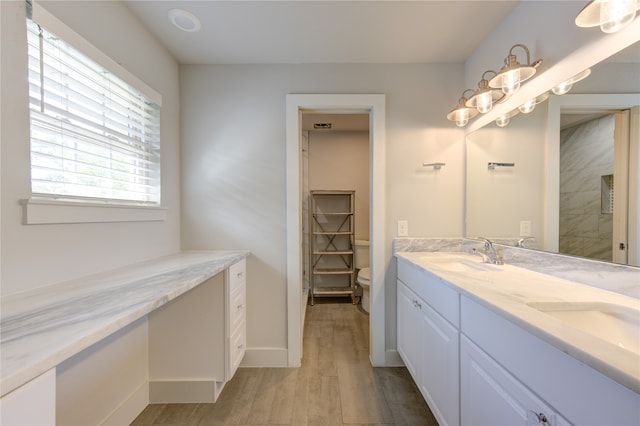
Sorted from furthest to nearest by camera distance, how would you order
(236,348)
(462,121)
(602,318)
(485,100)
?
1. (462,121)
2. (236,348)
3. (485,100)
4. (602,318)

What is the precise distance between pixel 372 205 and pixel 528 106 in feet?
3.63

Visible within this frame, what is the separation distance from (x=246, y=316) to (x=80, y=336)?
4.83 feet

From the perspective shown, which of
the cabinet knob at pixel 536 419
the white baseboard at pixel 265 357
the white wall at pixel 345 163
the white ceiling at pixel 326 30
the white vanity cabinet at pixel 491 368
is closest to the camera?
the white vanity cabinet at pixel 491 368

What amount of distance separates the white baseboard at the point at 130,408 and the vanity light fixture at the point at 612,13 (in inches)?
112

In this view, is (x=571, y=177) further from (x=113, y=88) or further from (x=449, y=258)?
(x=113, y=88)

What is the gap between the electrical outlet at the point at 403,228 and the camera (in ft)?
6.47

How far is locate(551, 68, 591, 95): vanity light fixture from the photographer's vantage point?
1090 millimetres

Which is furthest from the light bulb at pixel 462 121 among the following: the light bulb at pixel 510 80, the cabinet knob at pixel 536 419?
the cabinet knob at pixel 536 419

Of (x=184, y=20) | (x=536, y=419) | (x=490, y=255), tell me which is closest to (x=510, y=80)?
(x=490, y=255)

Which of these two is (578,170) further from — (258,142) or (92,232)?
(92,232)

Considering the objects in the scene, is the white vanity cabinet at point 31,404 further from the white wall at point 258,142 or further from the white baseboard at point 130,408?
the white wall at point 258,142

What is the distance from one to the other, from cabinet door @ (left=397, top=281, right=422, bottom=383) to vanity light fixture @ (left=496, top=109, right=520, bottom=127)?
1271 mm

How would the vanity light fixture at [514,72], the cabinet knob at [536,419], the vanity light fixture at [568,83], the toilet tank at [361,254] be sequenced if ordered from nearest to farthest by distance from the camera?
the cabinet knob at [536,419] → the vanity light fixture at [568,83] → the vanity light fixture at [514,72] → the toilet tank at [361,254]

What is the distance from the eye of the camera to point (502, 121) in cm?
160
